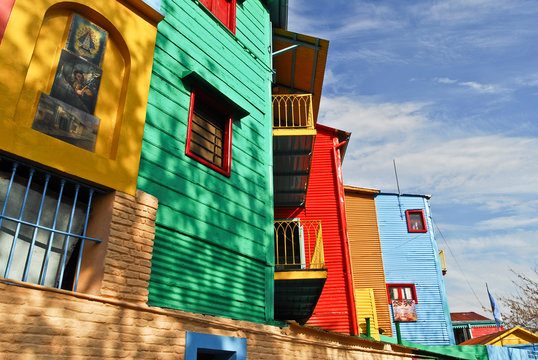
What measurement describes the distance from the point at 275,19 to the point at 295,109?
291 cm

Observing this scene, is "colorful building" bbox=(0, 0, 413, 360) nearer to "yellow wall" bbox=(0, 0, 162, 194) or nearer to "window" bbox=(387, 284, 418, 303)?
"yellow wall" bbox=(0, 0, 162, 194)

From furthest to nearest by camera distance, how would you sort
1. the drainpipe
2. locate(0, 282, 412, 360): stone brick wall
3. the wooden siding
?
the drainpipe < the wooden siding < locate(0, 282, 412, 360): stone brick wall

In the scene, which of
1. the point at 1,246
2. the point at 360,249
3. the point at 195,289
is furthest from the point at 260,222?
the point at 360,249

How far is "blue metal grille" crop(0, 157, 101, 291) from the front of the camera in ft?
13.5

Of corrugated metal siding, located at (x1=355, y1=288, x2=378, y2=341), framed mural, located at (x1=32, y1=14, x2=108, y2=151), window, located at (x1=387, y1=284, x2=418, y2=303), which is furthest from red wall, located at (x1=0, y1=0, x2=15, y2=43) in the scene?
window, located at (x1=387, y1=284, x2=418, y2=303)

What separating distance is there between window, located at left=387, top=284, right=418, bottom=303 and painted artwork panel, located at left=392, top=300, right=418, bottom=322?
0.88ft

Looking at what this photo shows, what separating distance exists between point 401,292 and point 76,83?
64.8 ft

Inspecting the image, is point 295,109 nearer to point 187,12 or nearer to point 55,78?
point 187,12

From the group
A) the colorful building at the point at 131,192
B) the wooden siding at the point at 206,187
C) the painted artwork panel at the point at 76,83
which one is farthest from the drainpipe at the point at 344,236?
the painted artwork panel at the point at 76,83

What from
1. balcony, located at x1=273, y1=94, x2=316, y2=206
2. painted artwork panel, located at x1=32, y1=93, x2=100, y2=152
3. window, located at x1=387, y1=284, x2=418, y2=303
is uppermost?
balcony, located at x1=273, y1=94, x2=316, y2=206

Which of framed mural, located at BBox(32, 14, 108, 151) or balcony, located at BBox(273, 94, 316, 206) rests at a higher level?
A: balcony, located at BBox(273, 94, 316, 206)

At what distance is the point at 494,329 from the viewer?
3212cm

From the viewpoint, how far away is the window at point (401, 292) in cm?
2095

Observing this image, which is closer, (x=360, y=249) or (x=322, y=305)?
(x=322, y=305)
